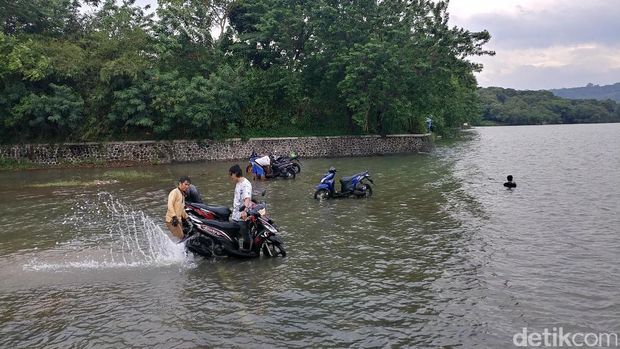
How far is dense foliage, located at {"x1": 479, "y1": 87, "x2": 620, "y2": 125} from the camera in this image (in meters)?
99.4

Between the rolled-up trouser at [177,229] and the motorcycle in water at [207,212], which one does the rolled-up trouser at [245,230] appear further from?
the rolled-up trouser at [177,229]

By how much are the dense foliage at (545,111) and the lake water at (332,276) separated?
9279 cm

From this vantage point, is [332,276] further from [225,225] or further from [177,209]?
[177,209]

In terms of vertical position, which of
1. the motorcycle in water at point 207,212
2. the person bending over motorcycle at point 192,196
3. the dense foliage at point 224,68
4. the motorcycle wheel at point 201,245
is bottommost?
the motorcycle wheel at point 201,245

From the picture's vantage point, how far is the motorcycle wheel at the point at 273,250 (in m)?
8.78

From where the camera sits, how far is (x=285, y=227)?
37.2 ft

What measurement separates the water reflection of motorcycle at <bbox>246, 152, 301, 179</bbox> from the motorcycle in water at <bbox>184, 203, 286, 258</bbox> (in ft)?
37.5

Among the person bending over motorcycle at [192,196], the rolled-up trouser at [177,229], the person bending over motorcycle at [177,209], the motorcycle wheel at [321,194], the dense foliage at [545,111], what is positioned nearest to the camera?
the person bending over motorcycle at [177,209]

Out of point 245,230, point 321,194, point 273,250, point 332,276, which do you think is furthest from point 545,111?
point 332,276

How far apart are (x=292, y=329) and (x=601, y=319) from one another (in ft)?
13.0

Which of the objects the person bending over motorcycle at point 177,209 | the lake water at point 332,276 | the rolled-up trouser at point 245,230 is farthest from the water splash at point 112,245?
the rolled-up trouser at point 245,230

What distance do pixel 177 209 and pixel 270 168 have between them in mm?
11893

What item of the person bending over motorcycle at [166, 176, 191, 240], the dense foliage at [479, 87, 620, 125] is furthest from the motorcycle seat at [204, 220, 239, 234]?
the dense foliage at [479, 87, 620, 125]

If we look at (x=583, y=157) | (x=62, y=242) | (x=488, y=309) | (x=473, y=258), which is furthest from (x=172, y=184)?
(x=583, y=157)
